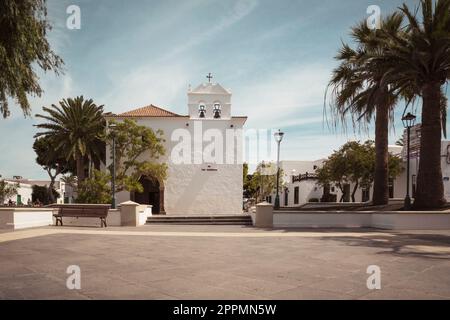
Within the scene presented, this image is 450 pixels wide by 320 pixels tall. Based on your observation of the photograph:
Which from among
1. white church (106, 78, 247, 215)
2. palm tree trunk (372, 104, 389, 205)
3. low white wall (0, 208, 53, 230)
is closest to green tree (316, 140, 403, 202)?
white church (106, 78, 247, 215)

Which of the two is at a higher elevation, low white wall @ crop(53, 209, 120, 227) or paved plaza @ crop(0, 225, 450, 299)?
paved plaza @ crop(0, 225, 450, 299)

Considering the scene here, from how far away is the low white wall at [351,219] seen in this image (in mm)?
14141

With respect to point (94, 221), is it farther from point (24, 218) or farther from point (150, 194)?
point (150, 194)

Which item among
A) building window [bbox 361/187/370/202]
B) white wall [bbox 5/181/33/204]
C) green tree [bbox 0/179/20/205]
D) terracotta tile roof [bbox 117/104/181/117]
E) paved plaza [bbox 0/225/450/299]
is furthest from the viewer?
white wall [bbox 5/181/33/204]

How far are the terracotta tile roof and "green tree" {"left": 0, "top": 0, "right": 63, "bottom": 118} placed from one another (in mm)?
18021

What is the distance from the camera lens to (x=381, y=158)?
709 inches

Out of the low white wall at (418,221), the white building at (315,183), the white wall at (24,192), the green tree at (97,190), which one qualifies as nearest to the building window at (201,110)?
the green tree at (97,190)

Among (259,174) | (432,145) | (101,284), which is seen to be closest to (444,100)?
(432,145)

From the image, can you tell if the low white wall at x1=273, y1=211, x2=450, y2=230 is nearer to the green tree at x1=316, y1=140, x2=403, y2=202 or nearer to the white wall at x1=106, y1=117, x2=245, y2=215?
the white wall at x1=106, y1=117, x2=245, y2=215

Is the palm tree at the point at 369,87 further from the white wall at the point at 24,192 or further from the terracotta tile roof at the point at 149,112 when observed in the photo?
the white wall at the point at 24,192

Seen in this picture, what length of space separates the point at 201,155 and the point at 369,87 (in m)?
13.8

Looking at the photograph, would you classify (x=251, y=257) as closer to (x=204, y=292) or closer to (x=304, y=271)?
(x=304, y=271)

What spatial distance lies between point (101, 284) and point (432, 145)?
583 inches

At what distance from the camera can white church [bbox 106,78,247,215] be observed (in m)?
27.3
